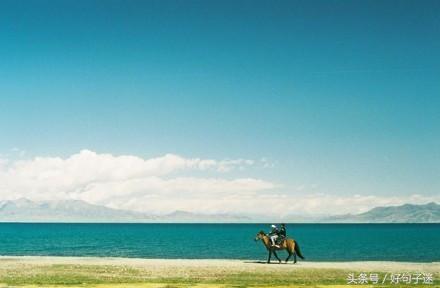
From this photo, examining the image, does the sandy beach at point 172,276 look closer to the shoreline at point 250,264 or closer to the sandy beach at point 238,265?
the sandy beach at point 238,265

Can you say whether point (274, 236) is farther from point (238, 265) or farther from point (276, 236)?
point (238, 265)

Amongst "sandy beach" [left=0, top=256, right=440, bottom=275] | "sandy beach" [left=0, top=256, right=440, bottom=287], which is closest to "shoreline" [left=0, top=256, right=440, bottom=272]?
"sandy beach" [left=0, top=256, right=440, bottom=275]

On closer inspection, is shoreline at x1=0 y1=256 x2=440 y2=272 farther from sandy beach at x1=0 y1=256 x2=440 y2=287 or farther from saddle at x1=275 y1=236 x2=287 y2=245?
saddle at x1=275 y1=236 x2=287 y2=245

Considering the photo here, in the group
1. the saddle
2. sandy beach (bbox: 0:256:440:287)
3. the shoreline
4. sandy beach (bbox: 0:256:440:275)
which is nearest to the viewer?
sandy beach (bbox: 0:256:440:287)

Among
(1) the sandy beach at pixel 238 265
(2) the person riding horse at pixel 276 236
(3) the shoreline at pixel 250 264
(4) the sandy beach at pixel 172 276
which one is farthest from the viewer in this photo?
(2) the person riding horse at pixel 276 236

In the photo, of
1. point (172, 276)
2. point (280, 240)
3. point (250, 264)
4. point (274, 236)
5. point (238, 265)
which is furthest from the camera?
point (250, 264)

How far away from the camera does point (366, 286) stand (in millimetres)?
26453

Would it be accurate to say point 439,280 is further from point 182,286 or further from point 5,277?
point 5,277

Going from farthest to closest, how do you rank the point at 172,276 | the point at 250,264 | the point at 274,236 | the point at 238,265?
the point at 250,264
the point at 274,236
the point at 238,265
the point at 172,276

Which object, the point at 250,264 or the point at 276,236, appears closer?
the point at 276,236

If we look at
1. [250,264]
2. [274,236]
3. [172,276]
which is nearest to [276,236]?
[274,236]

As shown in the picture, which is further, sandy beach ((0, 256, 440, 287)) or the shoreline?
the shoreline

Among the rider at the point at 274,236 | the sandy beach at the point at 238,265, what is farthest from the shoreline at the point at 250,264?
the rider at the point at 274,236

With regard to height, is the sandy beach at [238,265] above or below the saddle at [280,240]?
below
